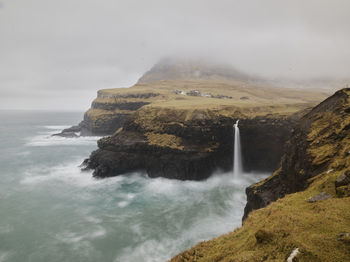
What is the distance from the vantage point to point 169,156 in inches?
1761

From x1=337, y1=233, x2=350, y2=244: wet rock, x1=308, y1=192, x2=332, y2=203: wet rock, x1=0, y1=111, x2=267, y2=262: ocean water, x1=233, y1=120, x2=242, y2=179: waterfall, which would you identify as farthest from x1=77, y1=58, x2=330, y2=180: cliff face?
x1=337, y1=233, x2=350, y2=244: wet rock

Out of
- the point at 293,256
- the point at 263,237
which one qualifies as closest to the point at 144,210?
the point at 263,237

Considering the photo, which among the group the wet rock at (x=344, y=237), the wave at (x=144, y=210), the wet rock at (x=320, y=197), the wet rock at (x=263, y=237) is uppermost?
the wet rock at (x=344, y=237)

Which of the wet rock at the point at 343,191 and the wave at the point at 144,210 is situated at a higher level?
the wet rock at the point at 343,191

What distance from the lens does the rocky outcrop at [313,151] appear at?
51.6 feet

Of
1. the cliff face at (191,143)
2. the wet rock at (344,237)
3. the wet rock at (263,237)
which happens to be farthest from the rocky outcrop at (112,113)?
the wet rock at (344,237)

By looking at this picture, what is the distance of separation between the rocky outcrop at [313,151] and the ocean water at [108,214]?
8572 mm

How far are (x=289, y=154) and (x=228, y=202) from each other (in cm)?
1540

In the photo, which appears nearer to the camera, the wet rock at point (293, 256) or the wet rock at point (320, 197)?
the wet rock at point (293, 256)

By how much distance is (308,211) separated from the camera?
33.8ft

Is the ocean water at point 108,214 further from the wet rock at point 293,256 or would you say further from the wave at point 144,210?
the wet rock at point 293,256

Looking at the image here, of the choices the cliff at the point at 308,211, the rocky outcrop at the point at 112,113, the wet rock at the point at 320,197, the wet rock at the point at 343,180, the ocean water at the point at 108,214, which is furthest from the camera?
the rocky outcrop at the point at 112,113

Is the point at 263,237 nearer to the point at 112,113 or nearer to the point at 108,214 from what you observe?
the point at 108,214

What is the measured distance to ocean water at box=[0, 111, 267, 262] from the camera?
78.4 feet
